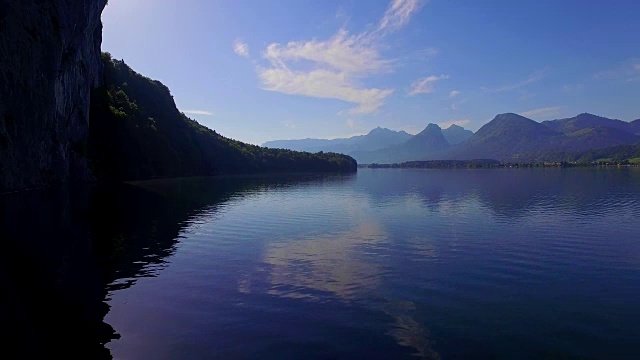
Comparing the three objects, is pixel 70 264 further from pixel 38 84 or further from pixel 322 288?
pixel 38 84

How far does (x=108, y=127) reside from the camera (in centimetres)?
16238

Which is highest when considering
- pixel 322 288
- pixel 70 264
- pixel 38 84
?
pixel 38 84

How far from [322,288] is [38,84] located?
78.7m

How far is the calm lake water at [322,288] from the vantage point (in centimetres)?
1830

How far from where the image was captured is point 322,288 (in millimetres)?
26594

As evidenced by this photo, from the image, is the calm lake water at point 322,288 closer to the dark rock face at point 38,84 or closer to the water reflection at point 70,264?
the water reflection at point 70,264

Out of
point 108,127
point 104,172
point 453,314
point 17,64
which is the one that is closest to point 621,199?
point 453,314

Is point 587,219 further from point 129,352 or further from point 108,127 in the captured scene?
point 108,127

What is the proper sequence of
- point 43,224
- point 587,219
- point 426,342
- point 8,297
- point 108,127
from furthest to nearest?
point 108,127
point 587,219
point 43,224
point 8,297
point 426,342

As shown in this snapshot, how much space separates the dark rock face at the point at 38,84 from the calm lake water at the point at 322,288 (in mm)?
27657

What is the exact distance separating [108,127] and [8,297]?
15568cm

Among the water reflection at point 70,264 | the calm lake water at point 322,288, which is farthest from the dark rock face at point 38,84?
the calm lake water at point 322,288

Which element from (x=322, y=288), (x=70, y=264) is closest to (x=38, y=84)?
(x=70, y=264)

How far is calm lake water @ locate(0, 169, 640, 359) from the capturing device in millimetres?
18297
